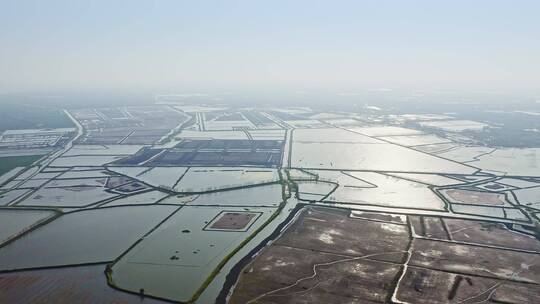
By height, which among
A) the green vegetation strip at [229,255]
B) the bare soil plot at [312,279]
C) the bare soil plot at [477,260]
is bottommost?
the green vegetation strip at [229,255]

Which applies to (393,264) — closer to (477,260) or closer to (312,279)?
(312,279)

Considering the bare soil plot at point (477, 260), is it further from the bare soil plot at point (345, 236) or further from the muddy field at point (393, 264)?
the bare soil plot at point (345, 236)

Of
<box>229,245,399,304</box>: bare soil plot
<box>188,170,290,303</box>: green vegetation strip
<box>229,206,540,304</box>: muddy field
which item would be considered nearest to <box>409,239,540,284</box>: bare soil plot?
<box>229,206,540,304</box>: muddy field

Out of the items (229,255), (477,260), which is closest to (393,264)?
(477,260)

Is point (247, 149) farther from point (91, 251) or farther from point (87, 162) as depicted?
point (91, 251)

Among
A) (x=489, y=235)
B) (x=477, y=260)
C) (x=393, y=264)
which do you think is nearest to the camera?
(x=393, y=264)

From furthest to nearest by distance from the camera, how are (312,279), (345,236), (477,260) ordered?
(345,236) → (477,260) → (312,279)

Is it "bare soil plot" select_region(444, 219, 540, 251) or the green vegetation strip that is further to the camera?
"bare soil plot" select_region(444, 219, 540, 251)

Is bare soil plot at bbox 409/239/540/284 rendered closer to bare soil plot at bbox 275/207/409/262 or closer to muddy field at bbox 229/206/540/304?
muddy field at bbox 229/206/540/304

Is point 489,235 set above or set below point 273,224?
above

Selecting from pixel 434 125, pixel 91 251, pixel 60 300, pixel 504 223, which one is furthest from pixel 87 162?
pixel 434 125

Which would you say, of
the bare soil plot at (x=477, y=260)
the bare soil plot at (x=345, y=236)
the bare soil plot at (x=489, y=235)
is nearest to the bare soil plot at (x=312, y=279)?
the bare soil plot at (x=345, y=236)
